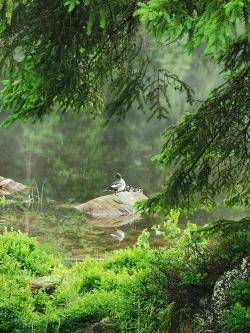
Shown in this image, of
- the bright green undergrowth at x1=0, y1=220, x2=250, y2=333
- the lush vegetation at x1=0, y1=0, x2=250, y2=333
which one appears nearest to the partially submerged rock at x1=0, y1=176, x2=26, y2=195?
the bright green undergrowth at x1=0, y1=220, x2=250, y2=333

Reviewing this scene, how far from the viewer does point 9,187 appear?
24.7 m

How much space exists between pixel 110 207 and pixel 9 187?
5.31 meters

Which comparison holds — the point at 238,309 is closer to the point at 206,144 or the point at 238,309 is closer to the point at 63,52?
the point at 206,144

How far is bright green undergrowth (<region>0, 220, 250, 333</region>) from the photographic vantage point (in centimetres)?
566

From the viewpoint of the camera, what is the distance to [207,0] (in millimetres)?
4641

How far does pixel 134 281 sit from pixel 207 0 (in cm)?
380

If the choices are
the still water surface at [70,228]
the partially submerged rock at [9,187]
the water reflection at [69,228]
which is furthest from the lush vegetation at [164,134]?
the partially submerged rock at [9,187]

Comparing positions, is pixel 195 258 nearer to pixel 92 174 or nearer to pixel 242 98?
pixel 242 98

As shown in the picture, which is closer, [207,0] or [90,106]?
[207,0]

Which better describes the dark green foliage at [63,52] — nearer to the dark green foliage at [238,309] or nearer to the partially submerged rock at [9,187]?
the dark green foliage at [238,309]

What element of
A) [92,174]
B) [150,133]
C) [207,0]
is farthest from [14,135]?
[207,0]

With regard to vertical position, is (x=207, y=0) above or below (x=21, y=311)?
above

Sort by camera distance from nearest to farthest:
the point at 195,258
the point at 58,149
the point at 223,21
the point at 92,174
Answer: the point at 223,21
the point at 195,258
the point at 92,174
the point at 58,149

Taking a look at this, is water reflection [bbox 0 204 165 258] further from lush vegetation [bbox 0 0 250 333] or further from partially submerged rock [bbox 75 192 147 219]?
lush vegetation [bbox 0 0 250 333]
